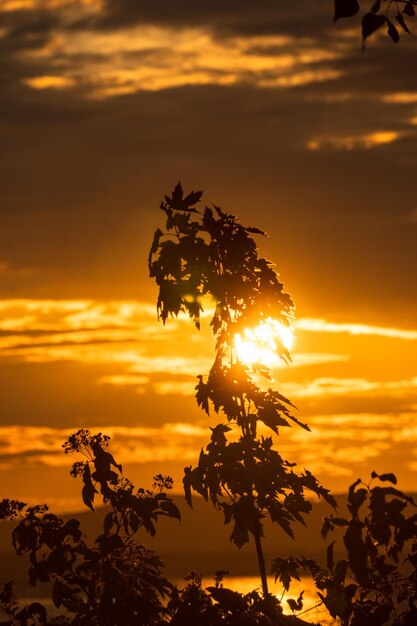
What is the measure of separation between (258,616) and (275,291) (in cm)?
378

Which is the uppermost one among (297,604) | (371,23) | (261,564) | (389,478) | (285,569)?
(371,23)

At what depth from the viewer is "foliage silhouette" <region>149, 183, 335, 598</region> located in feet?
36.9

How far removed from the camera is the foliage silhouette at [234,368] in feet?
36.9

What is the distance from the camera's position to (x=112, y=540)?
416 inches

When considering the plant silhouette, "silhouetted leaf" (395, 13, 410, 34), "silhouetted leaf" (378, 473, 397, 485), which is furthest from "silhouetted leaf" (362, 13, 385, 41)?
the plant silhouette

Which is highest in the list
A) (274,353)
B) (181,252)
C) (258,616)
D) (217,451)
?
(181,252)

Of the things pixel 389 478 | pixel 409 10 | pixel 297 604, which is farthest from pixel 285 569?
pixel 409 10

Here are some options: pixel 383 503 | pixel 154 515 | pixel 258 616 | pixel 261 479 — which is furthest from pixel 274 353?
pixel 383 503

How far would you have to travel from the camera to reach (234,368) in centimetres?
1169

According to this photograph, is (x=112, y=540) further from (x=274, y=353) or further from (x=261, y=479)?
(x=274, y=353)

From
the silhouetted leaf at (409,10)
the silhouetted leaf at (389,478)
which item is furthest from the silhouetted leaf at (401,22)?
the silhouetted leaf at (389,478)

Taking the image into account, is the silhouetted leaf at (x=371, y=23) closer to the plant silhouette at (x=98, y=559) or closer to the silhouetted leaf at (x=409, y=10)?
the silhouetted leaf at (x=409, y=10)

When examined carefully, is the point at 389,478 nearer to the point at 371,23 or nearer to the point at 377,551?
the point at 377,551

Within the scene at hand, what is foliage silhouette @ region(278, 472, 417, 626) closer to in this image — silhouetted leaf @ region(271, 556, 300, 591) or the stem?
the stem
